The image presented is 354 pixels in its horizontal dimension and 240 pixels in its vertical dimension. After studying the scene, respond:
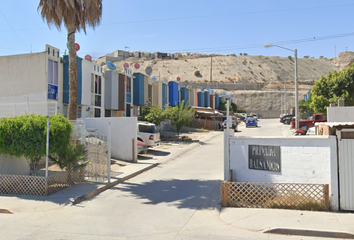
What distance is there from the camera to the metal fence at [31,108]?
14.8 metres

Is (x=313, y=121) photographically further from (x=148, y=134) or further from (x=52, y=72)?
(x=52, y=72)

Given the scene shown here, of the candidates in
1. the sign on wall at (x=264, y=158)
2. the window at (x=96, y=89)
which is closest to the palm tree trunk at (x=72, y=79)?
the sign on wall at (x=264, y=158)

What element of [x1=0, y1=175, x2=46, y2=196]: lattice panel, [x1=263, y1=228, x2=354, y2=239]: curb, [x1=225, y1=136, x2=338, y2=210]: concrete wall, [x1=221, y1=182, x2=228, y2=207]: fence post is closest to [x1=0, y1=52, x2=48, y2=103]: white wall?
[x1=0, y1=175, x2=46, y2=196]: lattice panel

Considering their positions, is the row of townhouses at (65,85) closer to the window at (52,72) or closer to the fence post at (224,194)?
the window at (52,72)

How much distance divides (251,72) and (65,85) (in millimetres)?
93148

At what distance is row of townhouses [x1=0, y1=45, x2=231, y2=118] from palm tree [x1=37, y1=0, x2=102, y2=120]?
1080 mm

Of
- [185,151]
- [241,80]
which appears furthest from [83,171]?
[241,80]

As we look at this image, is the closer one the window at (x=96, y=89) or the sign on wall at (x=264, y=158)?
the sign on wall at (x=264, y=158)

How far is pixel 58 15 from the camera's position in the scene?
1405cm

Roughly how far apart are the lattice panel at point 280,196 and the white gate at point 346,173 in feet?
1.41

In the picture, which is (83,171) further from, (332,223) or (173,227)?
(332,223)

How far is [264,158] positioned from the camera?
9656 millimetres

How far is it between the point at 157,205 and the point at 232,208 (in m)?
2.16

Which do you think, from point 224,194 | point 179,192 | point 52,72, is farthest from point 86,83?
point 224,194
